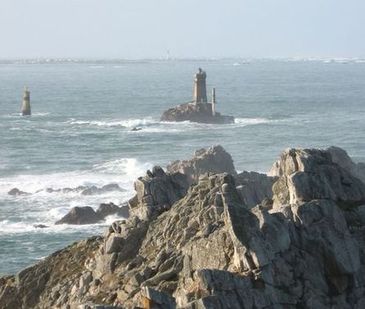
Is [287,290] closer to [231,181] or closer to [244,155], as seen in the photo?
[231,181]

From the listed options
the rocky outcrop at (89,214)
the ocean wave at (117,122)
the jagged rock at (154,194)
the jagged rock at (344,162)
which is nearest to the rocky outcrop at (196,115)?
the ocean wave at (117,122)

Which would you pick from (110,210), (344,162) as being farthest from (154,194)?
(110,210)

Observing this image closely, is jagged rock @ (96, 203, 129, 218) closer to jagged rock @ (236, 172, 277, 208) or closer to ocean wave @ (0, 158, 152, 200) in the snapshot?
ocean wave @ (0, 158, 152, 200)

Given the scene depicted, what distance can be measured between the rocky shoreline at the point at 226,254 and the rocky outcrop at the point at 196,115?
116855 millimetres

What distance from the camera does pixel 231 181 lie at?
1278 inches

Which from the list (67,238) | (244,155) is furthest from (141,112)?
(67,238)

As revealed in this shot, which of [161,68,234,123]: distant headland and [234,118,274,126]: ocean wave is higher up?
[161,68,234,123]: distant headland

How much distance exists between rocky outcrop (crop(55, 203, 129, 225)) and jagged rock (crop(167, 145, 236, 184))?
9943mm

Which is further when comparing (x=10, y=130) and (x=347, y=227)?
(x=10, y=130)

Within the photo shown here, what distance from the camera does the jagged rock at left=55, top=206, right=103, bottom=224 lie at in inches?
2869

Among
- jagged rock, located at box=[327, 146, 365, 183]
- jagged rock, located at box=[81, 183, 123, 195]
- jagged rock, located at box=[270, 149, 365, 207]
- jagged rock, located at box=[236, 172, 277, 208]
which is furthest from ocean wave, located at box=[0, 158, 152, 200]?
jagged rock, located at box=[270, 149, 365, 207]

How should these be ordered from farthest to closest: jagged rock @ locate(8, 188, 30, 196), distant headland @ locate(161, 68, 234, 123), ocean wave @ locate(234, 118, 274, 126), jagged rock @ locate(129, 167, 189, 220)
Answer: ocean wave @ locate(234, 118, 274, 126) → distant headland @ locate(161, 68, 234, 123) → jagged rock @ locate(8, 188, 30, 196) → jagged rock @ locate(129, 167, 189, 220)

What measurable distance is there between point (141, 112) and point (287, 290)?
159 metres

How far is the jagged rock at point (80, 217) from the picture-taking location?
239ft
